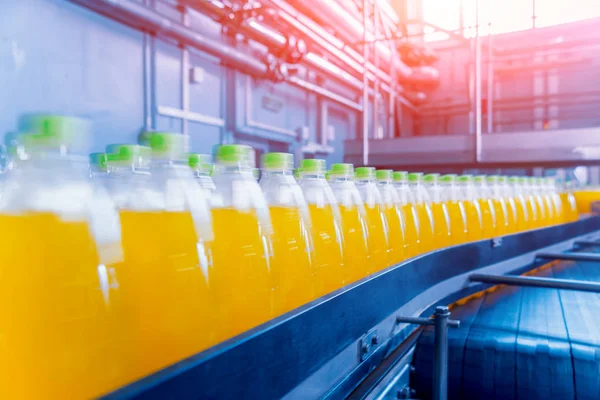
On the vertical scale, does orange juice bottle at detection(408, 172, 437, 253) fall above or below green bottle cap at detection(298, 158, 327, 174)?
below

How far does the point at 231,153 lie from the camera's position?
1.98ft

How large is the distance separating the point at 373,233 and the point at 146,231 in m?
0.53

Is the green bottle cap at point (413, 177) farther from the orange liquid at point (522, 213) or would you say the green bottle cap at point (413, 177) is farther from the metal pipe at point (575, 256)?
the orange liquid at point (522, 213)

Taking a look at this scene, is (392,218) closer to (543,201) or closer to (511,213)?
(511,213)

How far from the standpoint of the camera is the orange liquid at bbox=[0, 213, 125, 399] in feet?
1.25

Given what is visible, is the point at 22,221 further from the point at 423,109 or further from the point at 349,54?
the point at 423,109

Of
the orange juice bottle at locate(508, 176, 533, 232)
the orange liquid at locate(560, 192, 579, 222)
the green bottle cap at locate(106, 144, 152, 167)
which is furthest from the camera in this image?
the orange liquid at locate(560, 192, 579, 222)

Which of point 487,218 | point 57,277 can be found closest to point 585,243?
point 487,218

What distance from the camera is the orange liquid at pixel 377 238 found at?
3.06 ft

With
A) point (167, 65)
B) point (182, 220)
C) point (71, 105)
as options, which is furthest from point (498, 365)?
point (167, 65)

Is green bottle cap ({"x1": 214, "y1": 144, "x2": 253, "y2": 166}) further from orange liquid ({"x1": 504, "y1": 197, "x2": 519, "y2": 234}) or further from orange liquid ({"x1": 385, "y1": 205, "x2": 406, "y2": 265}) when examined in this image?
orange liquid ({"x1": 504, "y1": 197, "x2": 519, "y2": 234})

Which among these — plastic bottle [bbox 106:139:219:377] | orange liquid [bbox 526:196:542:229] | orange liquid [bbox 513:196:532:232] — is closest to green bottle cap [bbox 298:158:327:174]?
plastic bottle [bbox 106:139:219:377]

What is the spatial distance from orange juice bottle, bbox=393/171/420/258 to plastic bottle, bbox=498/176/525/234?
67 centimetres

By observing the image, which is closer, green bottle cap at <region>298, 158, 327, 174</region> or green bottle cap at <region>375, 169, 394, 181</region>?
green bottle cap at <region>298, 158, 327, 174</region>
